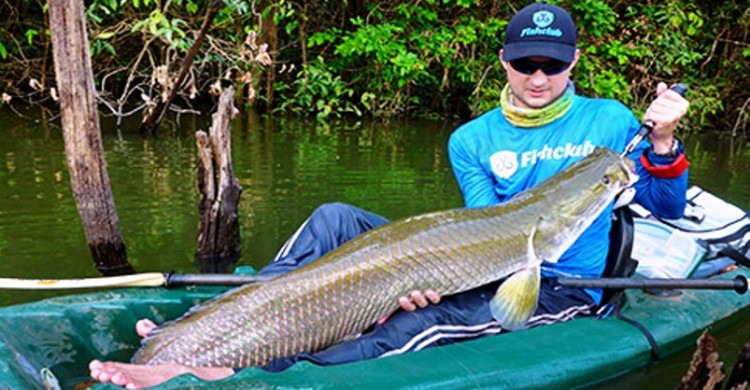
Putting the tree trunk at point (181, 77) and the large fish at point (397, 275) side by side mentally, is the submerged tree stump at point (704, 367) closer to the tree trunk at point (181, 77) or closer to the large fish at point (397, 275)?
the large fish at point (397, 275)

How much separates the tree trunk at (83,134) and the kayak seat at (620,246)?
120 inches

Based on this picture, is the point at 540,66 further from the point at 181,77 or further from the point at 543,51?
the point at 181,77

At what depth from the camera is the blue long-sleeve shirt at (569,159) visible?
3240 mm

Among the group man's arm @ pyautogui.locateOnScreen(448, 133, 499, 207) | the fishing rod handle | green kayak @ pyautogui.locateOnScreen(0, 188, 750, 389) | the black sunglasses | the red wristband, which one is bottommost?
green kayak @ pyautogui.locateOnScreen(0, 188, 750, 389)

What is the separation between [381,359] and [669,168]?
146 centimetres

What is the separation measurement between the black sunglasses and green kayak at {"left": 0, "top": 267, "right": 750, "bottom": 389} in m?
1.14

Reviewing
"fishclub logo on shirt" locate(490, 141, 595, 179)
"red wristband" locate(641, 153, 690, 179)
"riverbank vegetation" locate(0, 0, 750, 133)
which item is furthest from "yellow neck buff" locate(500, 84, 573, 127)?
"riverbank vegetation" locate(0, 0, 750, 133)

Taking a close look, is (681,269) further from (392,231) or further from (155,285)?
(155,285)

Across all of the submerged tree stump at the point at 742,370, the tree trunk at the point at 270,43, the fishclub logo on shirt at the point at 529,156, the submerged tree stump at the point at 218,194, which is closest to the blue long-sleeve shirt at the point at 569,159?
the fishclub logo on shirt at the point at 529,156

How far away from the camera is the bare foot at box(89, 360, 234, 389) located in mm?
2422

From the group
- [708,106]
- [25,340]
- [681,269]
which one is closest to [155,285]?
[25,340]

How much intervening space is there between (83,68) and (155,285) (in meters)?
1.60

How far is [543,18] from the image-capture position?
323 cm

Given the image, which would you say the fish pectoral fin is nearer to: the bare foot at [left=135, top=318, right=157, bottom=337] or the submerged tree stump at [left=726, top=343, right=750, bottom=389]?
the submerged tree stump at [left=726, top=343, right=750, bottom=389]
